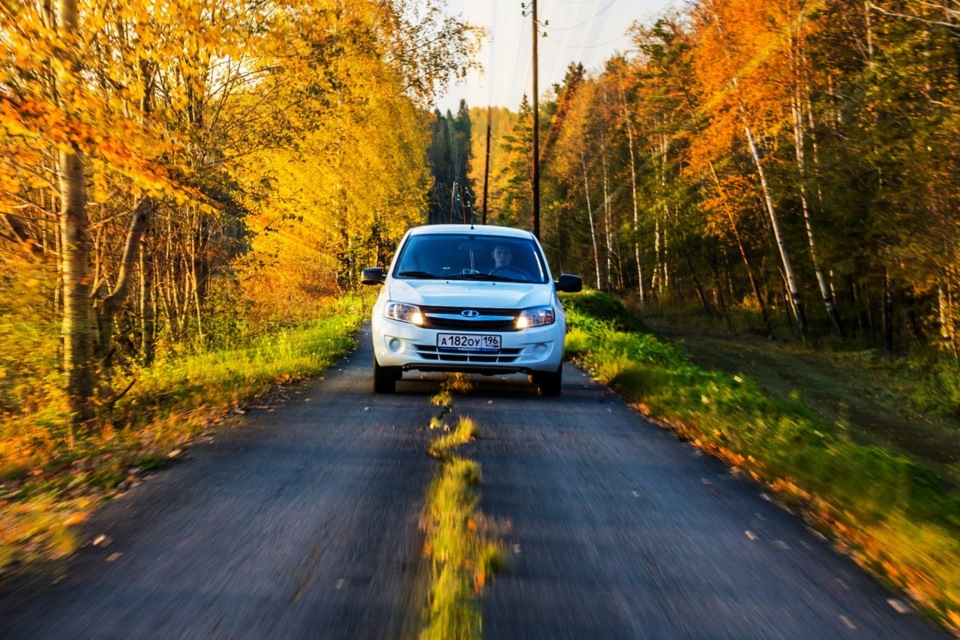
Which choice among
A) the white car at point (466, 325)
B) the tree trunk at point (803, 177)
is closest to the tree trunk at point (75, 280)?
the white car at point (466, 325)

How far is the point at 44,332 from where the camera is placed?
7977mm

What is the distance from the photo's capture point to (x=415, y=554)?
3342 millimetres

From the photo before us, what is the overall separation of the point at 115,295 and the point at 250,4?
15.3ft

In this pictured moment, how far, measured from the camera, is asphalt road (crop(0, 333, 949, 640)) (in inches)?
105

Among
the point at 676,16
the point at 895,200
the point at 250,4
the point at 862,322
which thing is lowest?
the point at 862,322

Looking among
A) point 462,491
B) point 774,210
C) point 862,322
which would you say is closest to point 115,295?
point 462,491

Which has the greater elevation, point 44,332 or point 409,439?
point 44,332

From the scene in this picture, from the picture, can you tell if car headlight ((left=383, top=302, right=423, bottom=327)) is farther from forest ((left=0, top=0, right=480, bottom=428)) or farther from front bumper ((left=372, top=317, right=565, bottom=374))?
forest ((left=0, top=0, right=480, bottom=428))

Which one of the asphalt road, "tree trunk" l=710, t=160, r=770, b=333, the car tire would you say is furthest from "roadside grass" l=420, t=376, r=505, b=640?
"tree trunk" l=710, t=160, r=770, b=333

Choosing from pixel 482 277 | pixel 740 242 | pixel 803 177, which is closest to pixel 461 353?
pixel 482 277

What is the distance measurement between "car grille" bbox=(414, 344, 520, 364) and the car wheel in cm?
65

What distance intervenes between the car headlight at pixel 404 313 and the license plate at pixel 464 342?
0.30 metres

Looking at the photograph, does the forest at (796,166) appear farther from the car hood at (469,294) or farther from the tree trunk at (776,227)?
the car hood at (469,294)

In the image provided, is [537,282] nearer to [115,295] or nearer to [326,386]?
[326,386]
